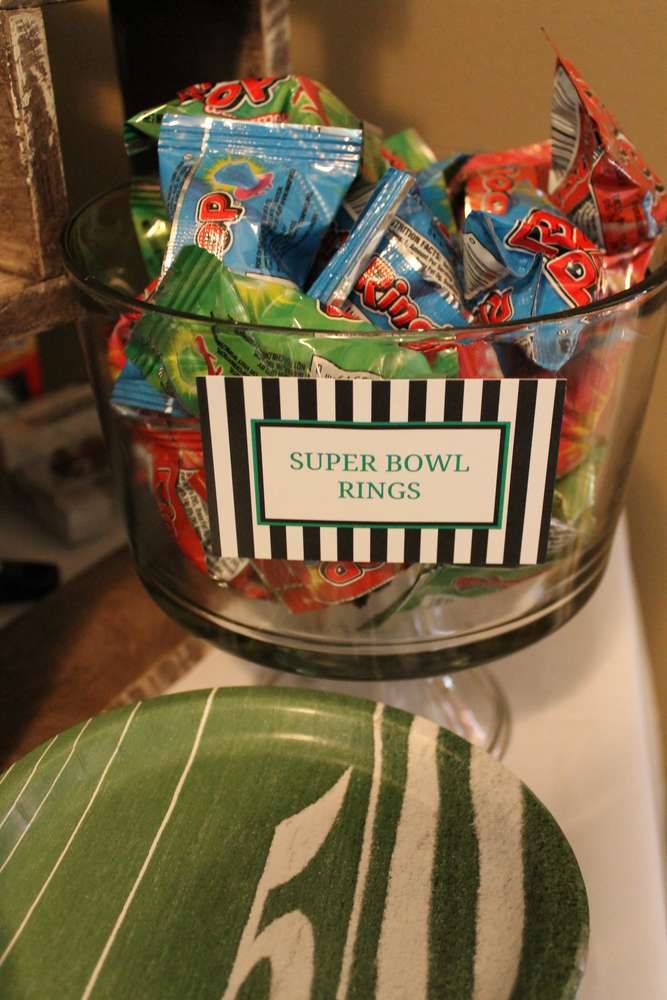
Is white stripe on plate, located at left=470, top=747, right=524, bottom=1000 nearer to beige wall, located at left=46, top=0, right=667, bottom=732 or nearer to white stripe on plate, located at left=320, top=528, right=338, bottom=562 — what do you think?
white stripe on plate, located at left=320, top=528, right=338, bottom=562

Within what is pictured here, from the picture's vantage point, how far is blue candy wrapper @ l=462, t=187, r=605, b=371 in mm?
425

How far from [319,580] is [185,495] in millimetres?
80

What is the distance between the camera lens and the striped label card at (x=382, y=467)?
40cm

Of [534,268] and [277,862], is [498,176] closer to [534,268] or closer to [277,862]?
[534,268]

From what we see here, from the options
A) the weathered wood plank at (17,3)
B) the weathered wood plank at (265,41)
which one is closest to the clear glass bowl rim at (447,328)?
the weathered wood plank at (17,3)

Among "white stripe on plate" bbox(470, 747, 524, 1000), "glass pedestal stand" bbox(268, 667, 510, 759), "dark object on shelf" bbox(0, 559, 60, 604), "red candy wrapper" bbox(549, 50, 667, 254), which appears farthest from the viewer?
"dark object on shelf" bbox(0, 559, 60, 604)

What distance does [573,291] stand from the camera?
43 centimetres

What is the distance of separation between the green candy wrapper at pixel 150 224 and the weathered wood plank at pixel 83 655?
0.87 ft

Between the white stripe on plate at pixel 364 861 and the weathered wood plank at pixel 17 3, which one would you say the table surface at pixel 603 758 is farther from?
the weathered wood plank at pixel 17 3

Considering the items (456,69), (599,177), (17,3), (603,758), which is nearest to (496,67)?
(456,69)

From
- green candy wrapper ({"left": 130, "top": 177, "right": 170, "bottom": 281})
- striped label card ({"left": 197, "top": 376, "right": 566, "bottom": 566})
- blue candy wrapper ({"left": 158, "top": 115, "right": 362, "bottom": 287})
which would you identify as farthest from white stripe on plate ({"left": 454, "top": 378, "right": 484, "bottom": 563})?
green candy wrapper ({"left": 130, "top": 177, "right": 170, "bottom": 281})

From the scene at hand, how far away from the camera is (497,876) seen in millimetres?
396

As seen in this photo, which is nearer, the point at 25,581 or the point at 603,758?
the point at 603,758

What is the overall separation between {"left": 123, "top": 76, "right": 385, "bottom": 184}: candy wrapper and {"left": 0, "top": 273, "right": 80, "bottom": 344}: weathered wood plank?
0.30ft
